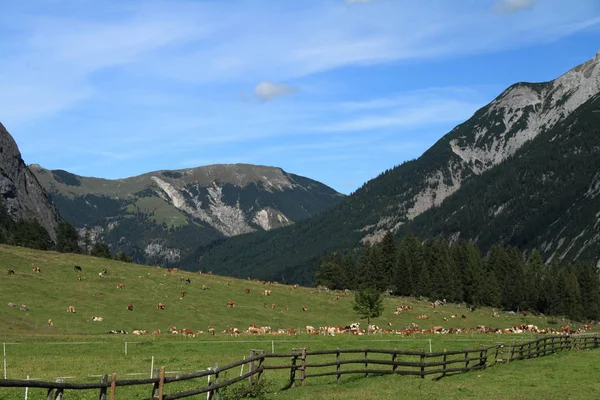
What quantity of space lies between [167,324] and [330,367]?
3705 centimetres

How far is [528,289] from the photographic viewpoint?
6329 inches

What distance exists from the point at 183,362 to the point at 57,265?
54835 mm

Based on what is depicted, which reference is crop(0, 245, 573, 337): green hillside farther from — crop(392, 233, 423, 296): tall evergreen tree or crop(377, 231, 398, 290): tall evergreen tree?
crop(377, 231, 398, 290): tall evergreen tree

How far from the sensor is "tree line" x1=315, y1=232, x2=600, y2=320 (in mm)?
152375

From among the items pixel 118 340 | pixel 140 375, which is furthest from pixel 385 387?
pixel 118 340

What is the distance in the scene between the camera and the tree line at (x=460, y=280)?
152 m

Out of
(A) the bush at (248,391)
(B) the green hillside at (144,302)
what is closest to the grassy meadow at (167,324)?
(B) the green hillside at (144,302)

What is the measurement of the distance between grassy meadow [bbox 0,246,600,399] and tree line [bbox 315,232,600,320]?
22908 mm

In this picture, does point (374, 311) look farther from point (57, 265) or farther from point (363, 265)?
point (363, 265)

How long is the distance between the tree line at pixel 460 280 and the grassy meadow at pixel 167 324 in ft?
75.2

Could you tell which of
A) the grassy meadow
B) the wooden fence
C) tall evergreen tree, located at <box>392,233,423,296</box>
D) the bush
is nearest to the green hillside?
the grassy meadow

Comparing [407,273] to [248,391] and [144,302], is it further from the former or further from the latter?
[248,391]

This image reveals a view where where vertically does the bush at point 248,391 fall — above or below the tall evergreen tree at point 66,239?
below

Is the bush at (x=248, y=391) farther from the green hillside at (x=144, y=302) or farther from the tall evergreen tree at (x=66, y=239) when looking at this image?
the tall evergreen tree at (x=66, y=239)
